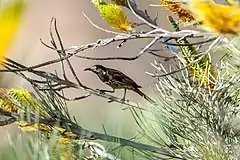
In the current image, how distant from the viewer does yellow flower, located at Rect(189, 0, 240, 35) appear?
20 cm

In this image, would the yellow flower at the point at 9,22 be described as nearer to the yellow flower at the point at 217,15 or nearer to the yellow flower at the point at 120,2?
the yellow flower at the point at 217,15

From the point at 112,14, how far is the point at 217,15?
0.29 meters

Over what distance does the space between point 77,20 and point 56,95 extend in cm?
167

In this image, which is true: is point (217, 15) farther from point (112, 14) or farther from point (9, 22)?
point (112, 14)

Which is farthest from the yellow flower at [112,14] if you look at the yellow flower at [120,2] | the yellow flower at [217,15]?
the yellow flower at [217,15]

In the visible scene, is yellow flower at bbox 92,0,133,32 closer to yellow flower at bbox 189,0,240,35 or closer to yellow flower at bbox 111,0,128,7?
yellow flower at bbox 111,0,128,7

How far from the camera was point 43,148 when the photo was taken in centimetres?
27

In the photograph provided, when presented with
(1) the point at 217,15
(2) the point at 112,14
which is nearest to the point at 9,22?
(1) the point at 217,15

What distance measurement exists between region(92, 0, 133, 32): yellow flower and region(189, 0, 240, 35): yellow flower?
0.91ft

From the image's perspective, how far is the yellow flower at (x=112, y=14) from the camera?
49cm

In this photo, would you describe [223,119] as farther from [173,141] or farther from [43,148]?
[43,148]

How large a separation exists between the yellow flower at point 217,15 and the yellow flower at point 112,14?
0.28 metres

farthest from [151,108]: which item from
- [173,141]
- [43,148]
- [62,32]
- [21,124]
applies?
[62,32]

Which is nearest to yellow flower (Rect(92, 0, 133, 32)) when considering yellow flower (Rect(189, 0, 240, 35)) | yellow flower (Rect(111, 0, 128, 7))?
yellow flower (Rect(111, 0, 128, 7))
